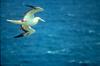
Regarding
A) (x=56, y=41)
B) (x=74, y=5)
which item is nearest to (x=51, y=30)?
(x=56, y=41)

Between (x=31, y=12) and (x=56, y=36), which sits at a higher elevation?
(x=31, y=12)

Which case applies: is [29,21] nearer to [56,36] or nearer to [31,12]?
[31,12]

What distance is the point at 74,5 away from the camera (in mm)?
3385

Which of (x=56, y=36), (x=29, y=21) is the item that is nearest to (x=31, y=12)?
(x=29, y=21)

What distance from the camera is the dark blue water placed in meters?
3.36

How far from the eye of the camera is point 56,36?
11.1 feet

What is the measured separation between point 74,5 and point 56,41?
0.44 m

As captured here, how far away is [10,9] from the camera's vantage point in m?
3.43

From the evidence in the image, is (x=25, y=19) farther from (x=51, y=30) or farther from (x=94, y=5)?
(x=94, y=5)

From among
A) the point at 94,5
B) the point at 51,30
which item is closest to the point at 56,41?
the point at 51,30

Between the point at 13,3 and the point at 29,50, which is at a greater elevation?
the point at 13,3

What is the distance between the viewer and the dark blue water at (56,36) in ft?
11.0

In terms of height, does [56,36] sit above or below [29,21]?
below

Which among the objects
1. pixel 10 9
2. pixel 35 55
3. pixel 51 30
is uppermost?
pixel 10 9
